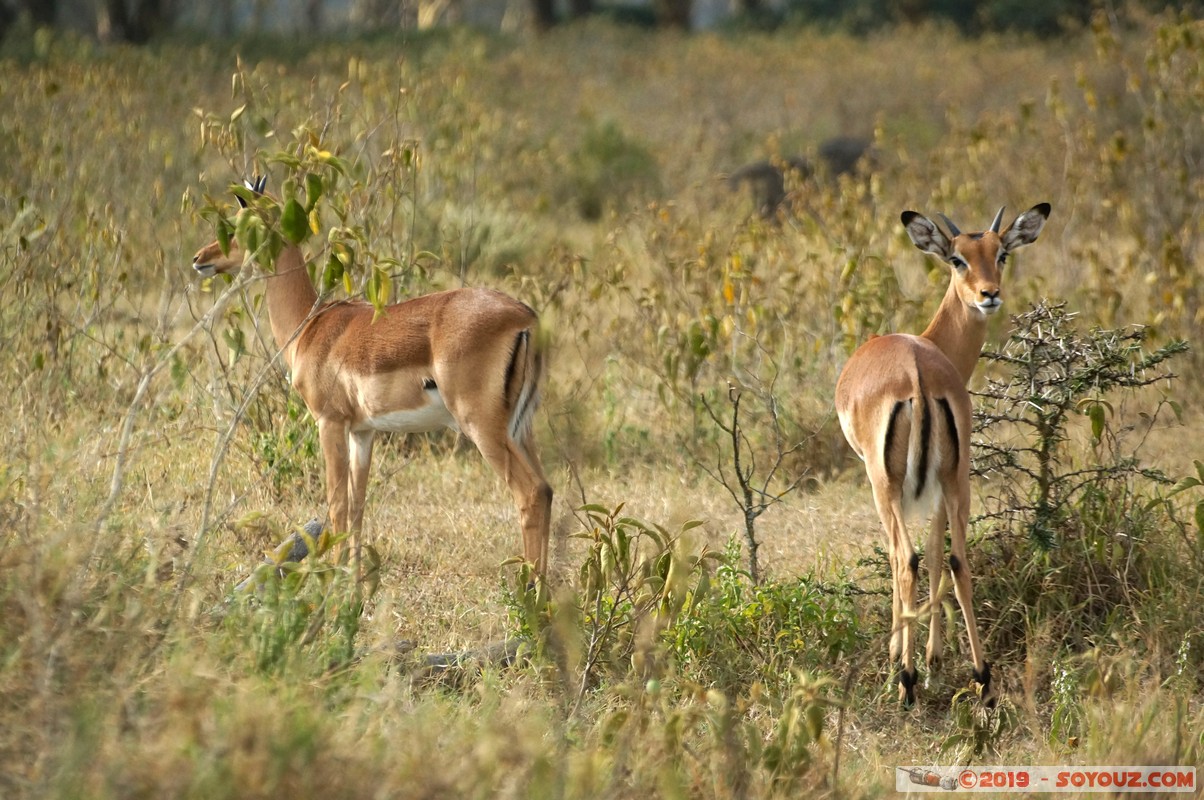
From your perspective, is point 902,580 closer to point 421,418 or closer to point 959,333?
point 959,333

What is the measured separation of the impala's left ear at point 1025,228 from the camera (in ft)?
16.6

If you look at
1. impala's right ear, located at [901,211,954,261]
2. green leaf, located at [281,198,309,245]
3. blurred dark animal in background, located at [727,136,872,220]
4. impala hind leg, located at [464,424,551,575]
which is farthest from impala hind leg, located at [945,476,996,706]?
blurred dark animal in background, located at [727,136,872,220]

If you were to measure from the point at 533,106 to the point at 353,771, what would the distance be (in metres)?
14.8

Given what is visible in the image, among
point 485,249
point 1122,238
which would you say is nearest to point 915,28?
point 1122,238

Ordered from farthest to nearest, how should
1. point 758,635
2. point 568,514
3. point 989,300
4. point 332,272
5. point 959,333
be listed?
point 959,333, point 989,300, point 758,635, point 568,514, point 332,272

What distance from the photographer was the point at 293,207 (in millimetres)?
3504

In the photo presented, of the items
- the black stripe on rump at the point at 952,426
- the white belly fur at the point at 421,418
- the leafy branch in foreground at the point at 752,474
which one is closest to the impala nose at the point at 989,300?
the black stripe on rump at the point at 952,426

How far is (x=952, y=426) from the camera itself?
4254 millimetres

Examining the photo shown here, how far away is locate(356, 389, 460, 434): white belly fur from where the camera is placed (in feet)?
17.0

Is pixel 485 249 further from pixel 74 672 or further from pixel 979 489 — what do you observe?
pixel 74 672

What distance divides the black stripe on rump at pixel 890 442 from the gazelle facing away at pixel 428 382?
4.30ft

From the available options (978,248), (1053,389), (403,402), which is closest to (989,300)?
(978,248)

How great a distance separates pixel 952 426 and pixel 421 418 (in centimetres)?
196

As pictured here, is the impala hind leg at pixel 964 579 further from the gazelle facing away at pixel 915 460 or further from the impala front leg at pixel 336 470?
the impala front leg at pixel 336 470
